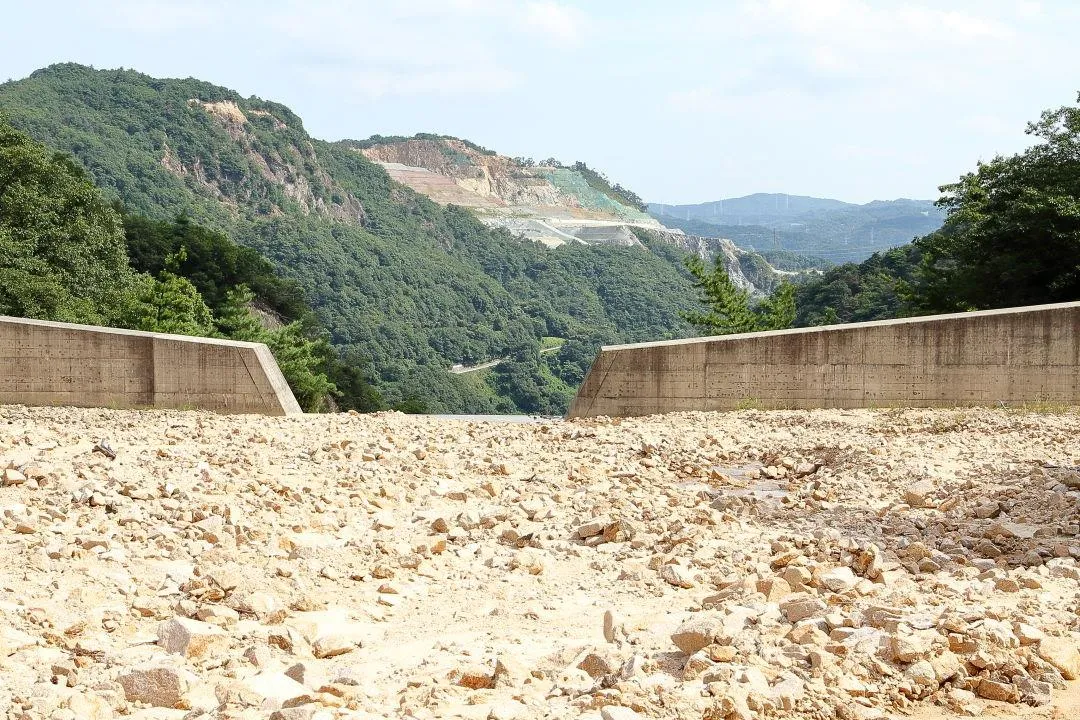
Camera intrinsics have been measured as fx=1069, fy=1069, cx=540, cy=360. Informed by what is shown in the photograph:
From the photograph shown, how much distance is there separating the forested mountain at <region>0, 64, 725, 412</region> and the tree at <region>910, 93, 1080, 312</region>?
189 feet

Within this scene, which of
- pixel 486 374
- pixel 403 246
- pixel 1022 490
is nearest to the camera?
pixel 1022 490

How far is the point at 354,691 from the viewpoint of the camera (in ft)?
14.4

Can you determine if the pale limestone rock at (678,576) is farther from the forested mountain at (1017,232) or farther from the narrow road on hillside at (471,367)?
the narrow road on hillside at (471,367)

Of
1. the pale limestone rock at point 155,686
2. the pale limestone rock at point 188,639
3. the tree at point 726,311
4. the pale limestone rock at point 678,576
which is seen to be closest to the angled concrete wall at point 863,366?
the pale limestone rock at point 678,576

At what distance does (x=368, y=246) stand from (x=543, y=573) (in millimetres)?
127517

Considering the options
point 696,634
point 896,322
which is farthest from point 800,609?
point 896,322

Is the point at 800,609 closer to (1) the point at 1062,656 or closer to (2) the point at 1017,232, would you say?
(1) the point at 1062,656

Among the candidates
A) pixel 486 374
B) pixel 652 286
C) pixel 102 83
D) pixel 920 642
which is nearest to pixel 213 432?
pixel 920 642

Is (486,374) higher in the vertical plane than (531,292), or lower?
lower

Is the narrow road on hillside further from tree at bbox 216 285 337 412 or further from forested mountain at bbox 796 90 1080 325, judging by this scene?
forested mountain at bbox 796 90 1080 325

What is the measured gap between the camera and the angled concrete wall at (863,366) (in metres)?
12.9

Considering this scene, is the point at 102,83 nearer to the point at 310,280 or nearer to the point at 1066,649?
the point at 310,280

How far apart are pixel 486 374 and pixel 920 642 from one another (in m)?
104

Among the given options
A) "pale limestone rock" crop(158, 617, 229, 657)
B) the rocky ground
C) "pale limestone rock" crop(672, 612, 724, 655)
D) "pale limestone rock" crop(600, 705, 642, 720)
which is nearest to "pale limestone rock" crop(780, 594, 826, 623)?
the rocky ground
